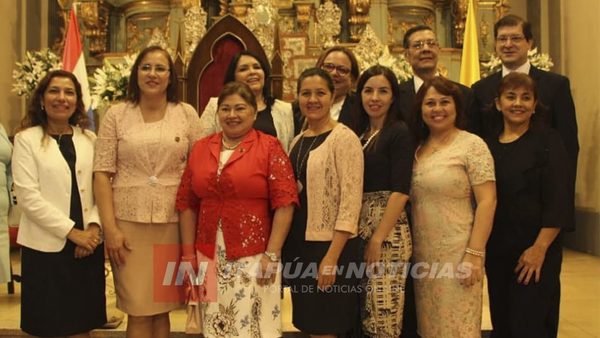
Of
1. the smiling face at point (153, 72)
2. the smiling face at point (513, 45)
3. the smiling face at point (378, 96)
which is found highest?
the smiling face at point (513, 45)

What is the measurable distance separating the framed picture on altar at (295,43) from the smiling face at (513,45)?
3572 mm

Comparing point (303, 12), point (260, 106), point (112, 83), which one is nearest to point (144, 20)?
point (303, 12)

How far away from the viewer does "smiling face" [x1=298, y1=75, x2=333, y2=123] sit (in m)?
2.41

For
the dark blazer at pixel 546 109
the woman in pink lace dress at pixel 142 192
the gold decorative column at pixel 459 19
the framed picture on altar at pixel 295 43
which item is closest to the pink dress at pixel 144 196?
the woman in pink lace dress at pixel 142 192

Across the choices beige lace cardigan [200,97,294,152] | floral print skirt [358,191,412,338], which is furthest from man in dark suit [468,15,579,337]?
beige lace cardigan [200,97,294,152]

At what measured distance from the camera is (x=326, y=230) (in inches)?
92.7

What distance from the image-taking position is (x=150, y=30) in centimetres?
795

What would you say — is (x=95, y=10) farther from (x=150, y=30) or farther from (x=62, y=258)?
(x=62, y=258)

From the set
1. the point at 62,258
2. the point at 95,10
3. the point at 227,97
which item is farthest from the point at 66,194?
the point at 95,10

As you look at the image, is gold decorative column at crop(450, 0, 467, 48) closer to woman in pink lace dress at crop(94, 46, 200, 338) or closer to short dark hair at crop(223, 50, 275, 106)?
short dark hair at crop(223, 50, 275, 106)

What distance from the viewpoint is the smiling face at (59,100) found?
8.46 feet

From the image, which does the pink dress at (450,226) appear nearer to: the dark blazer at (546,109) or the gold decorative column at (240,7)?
the dark blazer at (546,109)

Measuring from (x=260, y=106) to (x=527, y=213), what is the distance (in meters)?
1.31

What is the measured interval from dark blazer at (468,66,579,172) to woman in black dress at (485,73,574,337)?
144 millimetres
